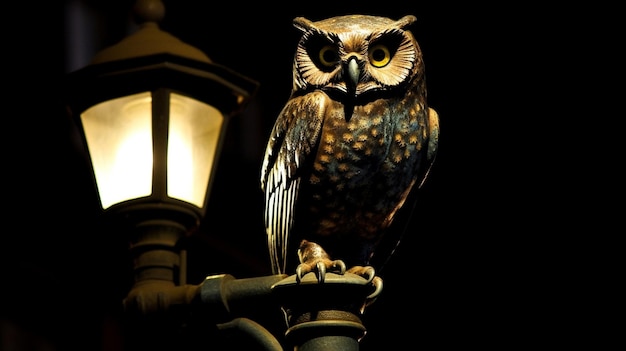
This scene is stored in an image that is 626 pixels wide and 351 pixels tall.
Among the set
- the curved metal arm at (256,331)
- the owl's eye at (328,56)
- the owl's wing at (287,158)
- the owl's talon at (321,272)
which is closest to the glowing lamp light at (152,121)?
the owl's wing at (287,158)

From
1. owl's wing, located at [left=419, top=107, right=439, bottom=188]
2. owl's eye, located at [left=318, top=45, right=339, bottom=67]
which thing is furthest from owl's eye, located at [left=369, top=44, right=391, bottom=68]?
owl's wing, located at [left=419, top=107, right=439, bottom=188]

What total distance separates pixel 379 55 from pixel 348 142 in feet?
1.16

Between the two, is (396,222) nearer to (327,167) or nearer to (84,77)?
(327,167)

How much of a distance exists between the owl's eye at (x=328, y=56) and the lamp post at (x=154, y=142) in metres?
0.42

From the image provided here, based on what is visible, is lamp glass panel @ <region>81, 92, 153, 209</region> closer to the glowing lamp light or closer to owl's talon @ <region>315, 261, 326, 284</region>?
the glowing lamp light

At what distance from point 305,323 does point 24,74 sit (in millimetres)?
4566

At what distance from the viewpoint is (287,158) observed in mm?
4094

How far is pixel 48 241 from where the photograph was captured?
24.1 feet

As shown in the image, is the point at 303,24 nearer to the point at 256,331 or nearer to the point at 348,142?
the point at 348,142

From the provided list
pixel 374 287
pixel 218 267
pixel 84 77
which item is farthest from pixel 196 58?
pixel 218 267

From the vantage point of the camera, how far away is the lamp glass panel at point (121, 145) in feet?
14.0

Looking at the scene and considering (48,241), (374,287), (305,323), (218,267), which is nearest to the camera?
(305,323)

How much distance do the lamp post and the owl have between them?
1.11ft

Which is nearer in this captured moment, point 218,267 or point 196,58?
point 196,58
